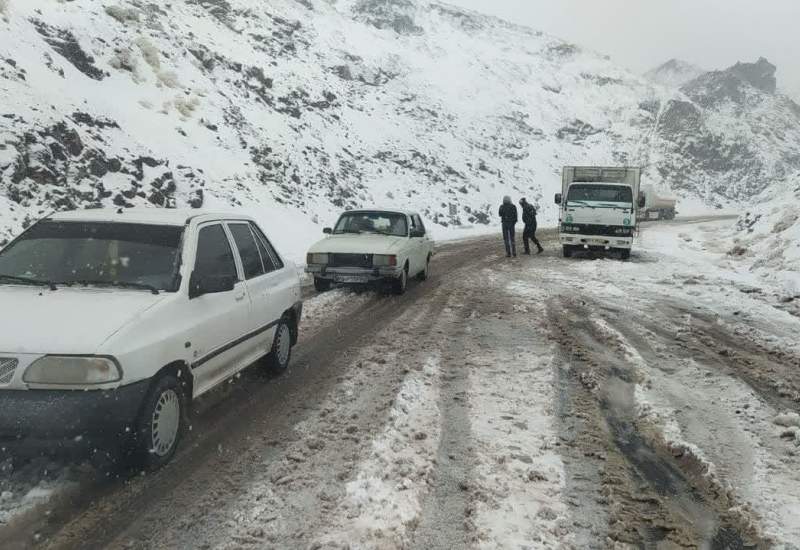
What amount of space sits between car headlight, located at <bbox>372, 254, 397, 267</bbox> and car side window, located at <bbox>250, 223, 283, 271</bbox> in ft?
13.3

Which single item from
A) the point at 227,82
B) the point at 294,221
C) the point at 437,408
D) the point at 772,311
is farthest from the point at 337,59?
the point at 437,408

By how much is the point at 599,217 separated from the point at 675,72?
151 m

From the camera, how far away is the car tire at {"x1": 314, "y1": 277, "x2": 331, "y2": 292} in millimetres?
10461

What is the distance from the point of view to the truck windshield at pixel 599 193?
16750 millimetres

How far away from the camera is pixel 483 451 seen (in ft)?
13.4

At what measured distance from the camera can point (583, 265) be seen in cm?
1539

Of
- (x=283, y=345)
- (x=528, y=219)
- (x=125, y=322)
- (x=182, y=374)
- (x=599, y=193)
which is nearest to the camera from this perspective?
(x=125, y=322)

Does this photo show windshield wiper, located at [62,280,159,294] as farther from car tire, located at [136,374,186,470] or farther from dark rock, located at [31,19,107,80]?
dark rock, located at [31,19,107,80]

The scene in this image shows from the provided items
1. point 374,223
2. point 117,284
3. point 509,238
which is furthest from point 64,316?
point 509,238

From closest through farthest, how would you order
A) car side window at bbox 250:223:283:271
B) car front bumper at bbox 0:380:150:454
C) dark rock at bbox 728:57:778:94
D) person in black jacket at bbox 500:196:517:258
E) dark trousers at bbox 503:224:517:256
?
car front bumper at bbox 0:380:150:454, car side window at bbox 250:223:283:271, person in black jacket at bbox 500:196:517:258, dark trousers at bbox 503:224:517:256, dark rock at bbox 728:57:778:94

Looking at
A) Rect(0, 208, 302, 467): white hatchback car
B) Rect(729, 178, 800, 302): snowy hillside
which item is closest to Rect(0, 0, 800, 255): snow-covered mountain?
Rect(0, 208, 302, 467): white hatchback car

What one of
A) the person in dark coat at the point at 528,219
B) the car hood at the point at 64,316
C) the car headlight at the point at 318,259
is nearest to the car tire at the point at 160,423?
the car hood at the point at 64,316

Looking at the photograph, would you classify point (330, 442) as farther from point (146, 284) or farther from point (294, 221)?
point (294, 221)

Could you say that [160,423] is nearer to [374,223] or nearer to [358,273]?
[358,273]
